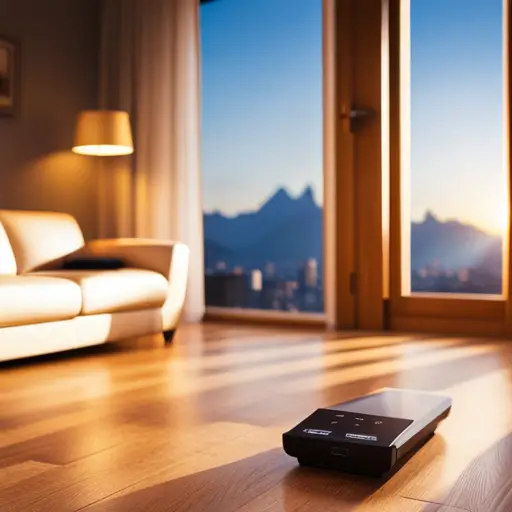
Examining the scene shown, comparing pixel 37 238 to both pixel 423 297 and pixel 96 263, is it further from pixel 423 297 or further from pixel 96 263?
pixel 423 297

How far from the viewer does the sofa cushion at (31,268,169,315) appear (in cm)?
317

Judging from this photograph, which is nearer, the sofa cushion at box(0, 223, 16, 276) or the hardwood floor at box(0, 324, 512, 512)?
the hardwood floor at box(0, 324, 512, 512)

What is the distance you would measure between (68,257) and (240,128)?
167 cm

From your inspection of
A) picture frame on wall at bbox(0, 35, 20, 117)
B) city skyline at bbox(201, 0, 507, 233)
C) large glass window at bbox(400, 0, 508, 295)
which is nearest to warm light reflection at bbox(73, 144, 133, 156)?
picture frame on wall at bbox(0, 35, 20, 117)

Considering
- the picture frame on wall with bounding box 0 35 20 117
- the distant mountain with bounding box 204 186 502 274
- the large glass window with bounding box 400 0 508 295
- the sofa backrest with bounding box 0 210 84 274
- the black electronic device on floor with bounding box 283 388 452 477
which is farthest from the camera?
the picture frame on wall with bounding box 0 35 20 117

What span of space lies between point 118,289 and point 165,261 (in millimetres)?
383

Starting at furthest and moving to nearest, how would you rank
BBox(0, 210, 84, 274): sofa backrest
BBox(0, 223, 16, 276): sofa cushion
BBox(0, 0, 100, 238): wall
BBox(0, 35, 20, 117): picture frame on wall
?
BBox(0, 0, 100, 238): wall, BBox(0, 35, 20, 117): picture frame on wall, BBox(0, 210, 84, 274): sofa backrest, BBox(0, 223, 16, 276): sofa cushion

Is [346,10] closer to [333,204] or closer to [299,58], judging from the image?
[299,58]

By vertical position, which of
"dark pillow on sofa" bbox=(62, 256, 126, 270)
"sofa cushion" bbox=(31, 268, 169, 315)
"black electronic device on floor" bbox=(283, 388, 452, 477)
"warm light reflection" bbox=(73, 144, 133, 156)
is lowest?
"black electronic device on floor" bbox=(283, 388, 452, 477)

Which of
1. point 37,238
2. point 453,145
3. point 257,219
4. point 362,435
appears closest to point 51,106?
point 37,238

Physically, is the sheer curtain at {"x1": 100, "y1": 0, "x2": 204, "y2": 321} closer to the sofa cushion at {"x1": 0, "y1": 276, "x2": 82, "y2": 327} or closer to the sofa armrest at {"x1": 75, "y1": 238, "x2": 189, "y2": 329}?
the sofa armrest at {"x1": 75, "y1": 238, "x2": 189, "y2": 329}

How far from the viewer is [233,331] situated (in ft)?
13.5

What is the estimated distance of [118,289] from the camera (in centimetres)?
329

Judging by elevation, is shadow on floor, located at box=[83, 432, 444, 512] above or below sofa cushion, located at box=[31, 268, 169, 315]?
below
